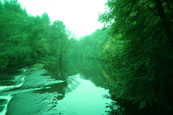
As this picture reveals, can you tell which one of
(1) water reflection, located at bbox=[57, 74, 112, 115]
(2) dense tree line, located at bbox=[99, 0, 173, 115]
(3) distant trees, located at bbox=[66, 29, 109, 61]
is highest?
(3) distant trees, located at bbox=[66, 29, 109, 61]

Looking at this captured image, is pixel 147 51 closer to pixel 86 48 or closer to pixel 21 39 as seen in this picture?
pixel 21 39

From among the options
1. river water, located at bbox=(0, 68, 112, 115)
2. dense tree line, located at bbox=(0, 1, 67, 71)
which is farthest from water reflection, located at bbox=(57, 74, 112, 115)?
dense tree line, located at bbox=(0, 1, 67, 71)

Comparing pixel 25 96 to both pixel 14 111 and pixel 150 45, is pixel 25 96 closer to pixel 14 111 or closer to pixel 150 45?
pixel 14 111

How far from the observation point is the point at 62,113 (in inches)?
248

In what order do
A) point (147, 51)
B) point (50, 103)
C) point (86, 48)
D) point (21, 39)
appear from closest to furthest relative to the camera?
point (147, 51), point (50, 103), point (21, 39), point (86, 48)

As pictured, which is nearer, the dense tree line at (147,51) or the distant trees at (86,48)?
the dense tree line at (147,51)

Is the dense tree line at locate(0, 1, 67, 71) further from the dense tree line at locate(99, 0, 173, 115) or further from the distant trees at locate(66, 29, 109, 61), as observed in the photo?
the dense tree line at locate(99, 0, 173, 115)

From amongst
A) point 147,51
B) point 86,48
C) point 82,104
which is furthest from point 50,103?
point 86,48

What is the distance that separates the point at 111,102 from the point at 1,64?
19.2 metres

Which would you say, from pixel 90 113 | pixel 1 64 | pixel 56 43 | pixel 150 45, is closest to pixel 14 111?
pixel 90 113

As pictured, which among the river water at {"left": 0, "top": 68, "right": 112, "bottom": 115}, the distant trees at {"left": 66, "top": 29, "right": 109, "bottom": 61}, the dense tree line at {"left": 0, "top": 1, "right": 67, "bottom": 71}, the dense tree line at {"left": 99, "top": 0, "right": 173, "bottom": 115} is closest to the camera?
the dense tree line at {"left": 99, "top": 0, "right": 173, "bottom": 115}

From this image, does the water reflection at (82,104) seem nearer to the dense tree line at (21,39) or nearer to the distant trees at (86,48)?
the dense tree line at (21,39)

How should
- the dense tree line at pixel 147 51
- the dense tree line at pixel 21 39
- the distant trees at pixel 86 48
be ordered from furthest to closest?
the distant trees at pixel 86 48, the dense tree line at pixel 21 39, the dense tree line at pixel 147 51

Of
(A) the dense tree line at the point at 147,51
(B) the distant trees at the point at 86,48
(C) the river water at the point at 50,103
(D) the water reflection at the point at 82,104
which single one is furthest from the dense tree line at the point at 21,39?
(A) the dense tree line at the point at 147,51
